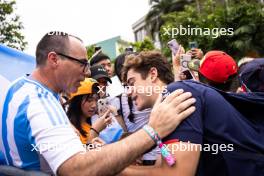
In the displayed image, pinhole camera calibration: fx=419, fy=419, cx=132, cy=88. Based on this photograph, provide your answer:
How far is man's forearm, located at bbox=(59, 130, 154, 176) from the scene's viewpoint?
2000mm

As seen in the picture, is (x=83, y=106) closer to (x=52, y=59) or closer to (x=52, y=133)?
(x=52, y=59)

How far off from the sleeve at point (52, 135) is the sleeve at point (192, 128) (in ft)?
1.52

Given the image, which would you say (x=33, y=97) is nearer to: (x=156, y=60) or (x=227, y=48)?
(x=156, y=60)

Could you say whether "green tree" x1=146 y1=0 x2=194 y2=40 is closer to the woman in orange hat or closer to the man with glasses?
the woman in orange hat

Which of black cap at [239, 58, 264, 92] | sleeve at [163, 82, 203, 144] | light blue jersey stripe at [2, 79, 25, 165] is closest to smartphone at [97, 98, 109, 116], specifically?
light blue jersey stripe at [2, 79, 25, 165]

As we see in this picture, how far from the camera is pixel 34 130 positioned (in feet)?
6.76

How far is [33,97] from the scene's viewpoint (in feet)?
7.08

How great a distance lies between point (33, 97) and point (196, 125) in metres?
0.85

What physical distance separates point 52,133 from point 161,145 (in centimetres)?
53

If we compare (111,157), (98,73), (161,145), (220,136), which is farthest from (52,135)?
(98,73)

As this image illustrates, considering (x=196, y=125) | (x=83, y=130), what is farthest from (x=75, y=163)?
(x=83, y=130)

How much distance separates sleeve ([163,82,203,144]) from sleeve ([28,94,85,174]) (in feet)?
1.52

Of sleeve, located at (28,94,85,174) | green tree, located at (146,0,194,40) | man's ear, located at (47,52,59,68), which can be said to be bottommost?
sleeve, located at (28,94,85,174)

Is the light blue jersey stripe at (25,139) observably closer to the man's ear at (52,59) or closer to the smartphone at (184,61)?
the man's ear at (52,59)
